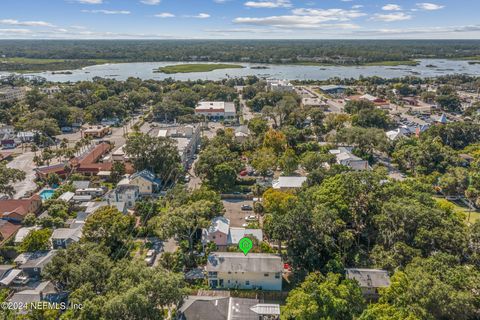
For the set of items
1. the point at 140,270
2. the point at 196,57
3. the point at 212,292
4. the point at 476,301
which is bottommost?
the point at 212,292

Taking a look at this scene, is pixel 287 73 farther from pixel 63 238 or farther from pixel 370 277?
pixel 370 277

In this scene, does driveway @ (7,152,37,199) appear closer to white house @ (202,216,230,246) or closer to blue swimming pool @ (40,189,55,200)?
blue swimming pool @ (40,189,55,200)

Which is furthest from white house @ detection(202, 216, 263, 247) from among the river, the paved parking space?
the river

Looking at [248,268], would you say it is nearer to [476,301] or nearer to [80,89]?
[476,301]

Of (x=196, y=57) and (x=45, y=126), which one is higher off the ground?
(x=196, y=57)

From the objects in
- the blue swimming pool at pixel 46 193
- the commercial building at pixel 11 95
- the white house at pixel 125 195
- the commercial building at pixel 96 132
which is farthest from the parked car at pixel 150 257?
the commercial building at pixel 11 95

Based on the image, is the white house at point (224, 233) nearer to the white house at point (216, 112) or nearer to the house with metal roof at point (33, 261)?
the house with metal roof at point (33, 261)

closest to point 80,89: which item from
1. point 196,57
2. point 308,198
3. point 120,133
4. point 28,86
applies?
point 28,86
